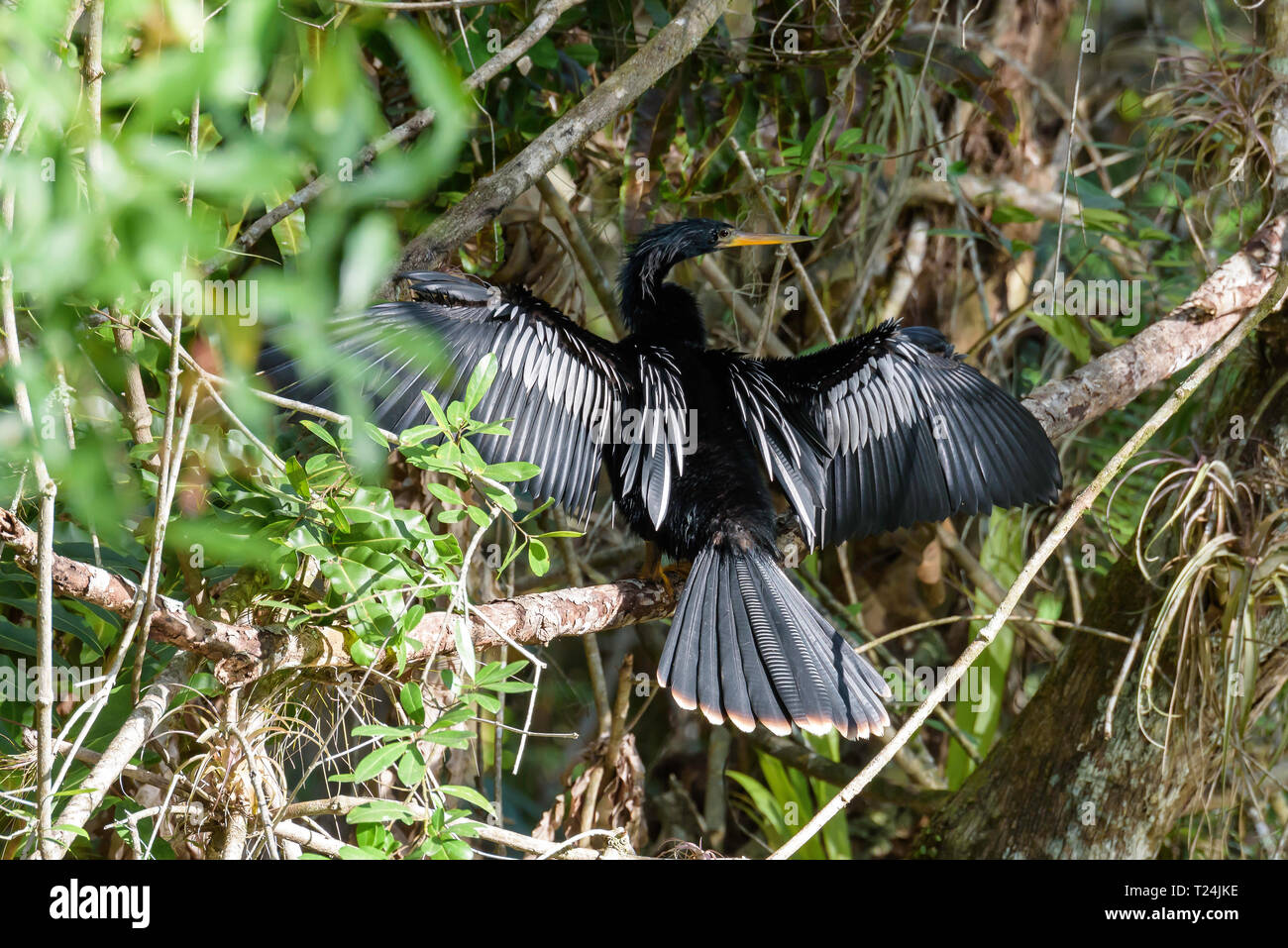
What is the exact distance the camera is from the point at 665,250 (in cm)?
300

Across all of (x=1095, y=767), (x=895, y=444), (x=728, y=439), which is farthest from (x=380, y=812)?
(x=1095, y=767)

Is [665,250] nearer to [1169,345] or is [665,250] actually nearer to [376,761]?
[1169,345]

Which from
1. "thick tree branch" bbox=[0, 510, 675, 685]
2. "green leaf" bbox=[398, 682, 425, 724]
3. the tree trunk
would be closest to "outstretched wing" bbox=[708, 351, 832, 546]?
"thick tree branch" bbox=[0, 510, 675, 685]

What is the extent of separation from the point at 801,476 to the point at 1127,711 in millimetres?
1065

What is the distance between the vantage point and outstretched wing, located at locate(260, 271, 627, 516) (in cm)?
221

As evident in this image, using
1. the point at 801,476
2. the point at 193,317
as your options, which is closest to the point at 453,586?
the point at 193,317

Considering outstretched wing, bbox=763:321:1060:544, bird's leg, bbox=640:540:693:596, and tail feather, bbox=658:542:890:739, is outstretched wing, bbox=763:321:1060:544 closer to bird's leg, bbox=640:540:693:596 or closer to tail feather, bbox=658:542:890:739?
bird's leg, bbox=640:540:693:596

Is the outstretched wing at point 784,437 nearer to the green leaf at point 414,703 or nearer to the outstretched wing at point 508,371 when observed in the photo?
the outstretched wing at point 508,371

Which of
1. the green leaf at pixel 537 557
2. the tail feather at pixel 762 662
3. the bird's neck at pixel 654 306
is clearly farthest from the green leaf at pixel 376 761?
the bird's neck at pixel 654 306

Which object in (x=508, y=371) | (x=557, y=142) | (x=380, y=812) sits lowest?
(x=380, y=812)

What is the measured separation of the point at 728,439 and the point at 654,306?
1.77ft

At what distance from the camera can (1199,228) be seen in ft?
14.8

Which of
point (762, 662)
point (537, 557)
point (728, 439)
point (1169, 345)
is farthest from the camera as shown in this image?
point (1169, 345)
